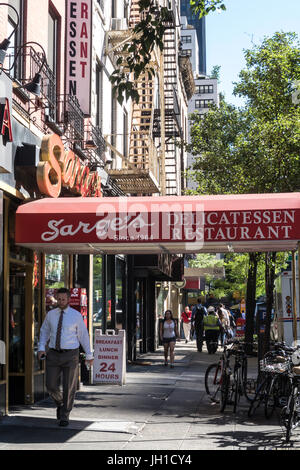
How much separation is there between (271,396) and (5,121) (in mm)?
5693

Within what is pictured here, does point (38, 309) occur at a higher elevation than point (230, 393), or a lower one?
higher

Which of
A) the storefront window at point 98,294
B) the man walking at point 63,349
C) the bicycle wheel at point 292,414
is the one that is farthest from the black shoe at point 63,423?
the storefront window at point 98,294

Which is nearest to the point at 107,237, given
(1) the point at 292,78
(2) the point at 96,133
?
(2) the point at 96,133

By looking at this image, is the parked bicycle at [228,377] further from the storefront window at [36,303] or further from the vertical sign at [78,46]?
the vertical sign at [78,46]

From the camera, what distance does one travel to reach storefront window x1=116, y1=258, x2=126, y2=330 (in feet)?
65.5

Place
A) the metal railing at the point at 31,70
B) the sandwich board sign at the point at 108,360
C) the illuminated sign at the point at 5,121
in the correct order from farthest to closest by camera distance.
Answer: the sandwich board sign at the point at 108,360 < the metal railing at the point at 31,70 < the illuminated sign at the point at 5,121

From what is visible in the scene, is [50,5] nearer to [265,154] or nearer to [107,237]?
[107,237]

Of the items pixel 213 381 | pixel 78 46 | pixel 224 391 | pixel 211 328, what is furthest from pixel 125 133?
pixel 224 391

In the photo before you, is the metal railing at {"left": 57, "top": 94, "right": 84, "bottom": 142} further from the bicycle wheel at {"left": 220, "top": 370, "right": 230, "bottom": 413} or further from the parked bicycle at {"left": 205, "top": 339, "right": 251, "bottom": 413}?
the bicycle wheel at {"left": 220, "top": 370, "right": 230, "bottom": 413}

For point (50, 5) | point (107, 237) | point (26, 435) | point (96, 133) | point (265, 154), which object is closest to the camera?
point (26, 435)

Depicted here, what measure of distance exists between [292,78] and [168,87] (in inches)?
660

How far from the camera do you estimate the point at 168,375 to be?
56.2 ft

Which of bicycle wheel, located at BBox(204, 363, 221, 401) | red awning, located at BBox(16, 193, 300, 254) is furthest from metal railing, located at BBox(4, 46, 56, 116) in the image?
bicycle wheel, located at BBox(204, 363, 221, 401)

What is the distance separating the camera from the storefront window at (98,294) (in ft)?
53.9
